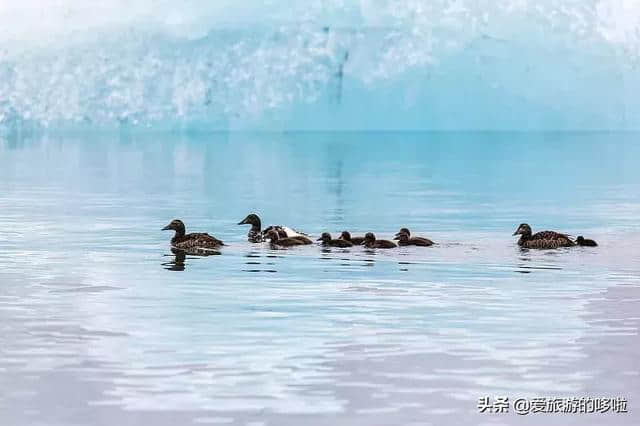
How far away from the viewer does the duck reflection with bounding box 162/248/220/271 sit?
24.3m

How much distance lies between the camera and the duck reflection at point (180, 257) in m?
24.3

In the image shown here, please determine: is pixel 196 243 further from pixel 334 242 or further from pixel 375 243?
pixel 375 243

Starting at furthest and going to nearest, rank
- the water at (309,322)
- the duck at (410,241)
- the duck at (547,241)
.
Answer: the duck at (410,241), the duck at (547,241), the water at (309,322)

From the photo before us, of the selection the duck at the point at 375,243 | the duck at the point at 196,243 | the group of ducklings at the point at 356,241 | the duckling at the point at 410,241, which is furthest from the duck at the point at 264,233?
the duckling at the point at 410,241

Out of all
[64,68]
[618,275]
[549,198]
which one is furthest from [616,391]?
[64,68]

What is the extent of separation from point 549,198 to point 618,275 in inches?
1002

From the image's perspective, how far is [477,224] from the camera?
34375 millimetres

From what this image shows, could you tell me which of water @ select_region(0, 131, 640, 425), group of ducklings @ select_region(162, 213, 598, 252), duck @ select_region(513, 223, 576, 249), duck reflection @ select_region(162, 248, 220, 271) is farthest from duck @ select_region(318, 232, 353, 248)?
duck @ select_region(513, 223, 576, 249)

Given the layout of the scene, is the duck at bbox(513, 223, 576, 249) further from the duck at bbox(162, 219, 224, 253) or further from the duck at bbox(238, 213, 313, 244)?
the duck at bbox(162, 219, 224, 253)

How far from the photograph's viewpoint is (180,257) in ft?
85.2

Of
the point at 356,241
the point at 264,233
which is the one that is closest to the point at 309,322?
the point at 356,241

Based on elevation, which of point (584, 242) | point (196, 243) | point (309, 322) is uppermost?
point (584, 242)

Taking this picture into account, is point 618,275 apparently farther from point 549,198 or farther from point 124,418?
point 549,198

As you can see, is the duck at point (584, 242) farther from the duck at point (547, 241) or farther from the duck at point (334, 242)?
the duck at point (334, 242)
